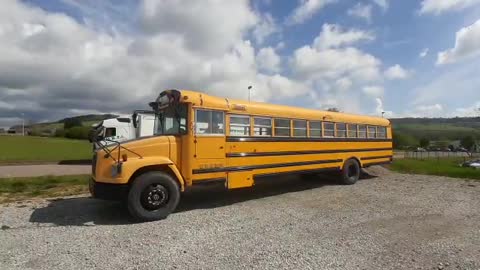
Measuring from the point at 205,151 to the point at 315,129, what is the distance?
14.8ft

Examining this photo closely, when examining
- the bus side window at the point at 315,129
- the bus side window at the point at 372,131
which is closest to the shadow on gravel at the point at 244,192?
the bus side window at the point at 315,129

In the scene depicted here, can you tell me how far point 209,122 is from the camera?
8.20 m

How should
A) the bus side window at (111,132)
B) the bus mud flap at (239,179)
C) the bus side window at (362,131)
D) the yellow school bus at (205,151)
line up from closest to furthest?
1. the yellow school bus at (205,151)
2. the bus mud flap at (239,179)
3. the bus side window at (362,131)
4. the bus side window at (111,132)

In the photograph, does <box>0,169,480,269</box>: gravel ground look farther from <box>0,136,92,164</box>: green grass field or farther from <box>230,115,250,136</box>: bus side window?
<box>0,136,92,164</box>: green grass field

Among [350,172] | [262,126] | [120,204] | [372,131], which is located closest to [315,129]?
[262,126]

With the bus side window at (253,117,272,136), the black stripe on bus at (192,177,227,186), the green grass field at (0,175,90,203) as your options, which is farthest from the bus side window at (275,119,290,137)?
the green grass field at (0,175,90,203)

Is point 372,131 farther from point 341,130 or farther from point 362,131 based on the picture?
point 341,130

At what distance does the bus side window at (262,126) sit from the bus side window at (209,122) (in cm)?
114

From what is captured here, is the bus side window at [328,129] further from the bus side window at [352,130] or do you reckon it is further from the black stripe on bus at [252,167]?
the bus side window at [352,130]

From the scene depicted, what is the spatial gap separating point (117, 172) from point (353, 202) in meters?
6.00

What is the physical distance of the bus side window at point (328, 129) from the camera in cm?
1152

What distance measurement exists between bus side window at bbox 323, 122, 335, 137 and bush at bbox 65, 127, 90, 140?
67.2 metres

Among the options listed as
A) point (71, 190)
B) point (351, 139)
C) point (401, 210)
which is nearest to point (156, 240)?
point (401, 210)

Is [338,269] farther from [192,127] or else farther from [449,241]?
[192,127]
